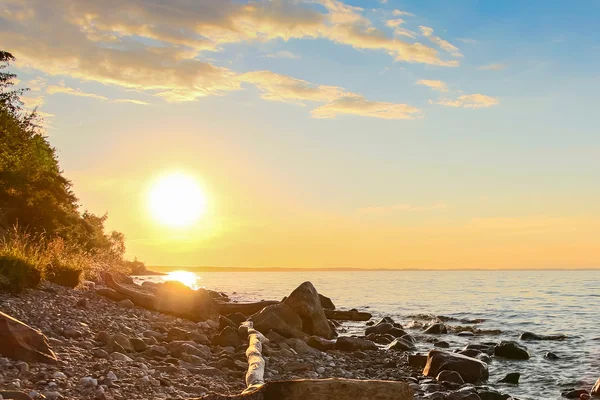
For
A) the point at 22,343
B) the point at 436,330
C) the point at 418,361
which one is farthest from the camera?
the point at 436,330

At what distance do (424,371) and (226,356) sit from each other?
607cm

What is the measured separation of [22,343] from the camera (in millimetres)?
8398

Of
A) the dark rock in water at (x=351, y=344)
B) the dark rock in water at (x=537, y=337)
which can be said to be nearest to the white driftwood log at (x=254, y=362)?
the dark rock in water at (x=351, y=344)

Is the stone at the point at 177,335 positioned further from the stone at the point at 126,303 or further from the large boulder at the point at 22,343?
the large boulder at the point at 22,343

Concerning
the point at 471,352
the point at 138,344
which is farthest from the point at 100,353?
the point at 471,352

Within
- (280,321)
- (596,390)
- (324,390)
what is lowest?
(596,390)

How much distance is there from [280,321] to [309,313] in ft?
7.54

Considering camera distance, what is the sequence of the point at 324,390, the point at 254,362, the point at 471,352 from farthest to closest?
1. the point at 471,352
2. the point at 254,362
3. the point at 324,390

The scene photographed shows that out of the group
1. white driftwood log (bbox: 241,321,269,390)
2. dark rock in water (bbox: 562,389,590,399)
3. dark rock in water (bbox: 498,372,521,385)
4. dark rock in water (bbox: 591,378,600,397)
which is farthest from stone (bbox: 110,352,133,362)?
dark rock in water (bbox: 591,378,600,397)

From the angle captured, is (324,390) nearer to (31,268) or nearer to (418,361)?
(418,361)

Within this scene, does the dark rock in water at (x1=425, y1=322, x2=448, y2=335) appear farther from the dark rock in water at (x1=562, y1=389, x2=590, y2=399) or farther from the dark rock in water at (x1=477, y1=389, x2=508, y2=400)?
the dark rock in water at (x1=477, y1=389, x2=508, y2=400)

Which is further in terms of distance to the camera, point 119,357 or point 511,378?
point 511,378

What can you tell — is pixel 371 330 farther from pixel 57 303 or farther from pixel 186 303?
pixel 57 303

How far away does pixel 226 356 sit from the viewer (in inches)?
523
